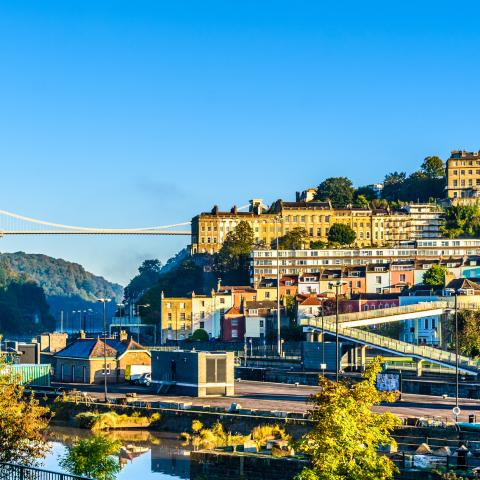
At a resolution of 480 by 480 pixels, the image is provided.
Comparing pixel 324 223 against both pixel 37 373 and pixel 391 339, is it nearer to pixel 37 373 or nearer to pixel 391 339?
pixel 391 339

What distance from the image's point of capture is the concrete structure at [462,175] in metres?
168

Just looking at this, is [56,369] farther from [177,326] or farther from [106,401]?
[177,326]

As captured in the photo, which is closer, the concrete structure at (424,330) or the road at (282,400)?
the road at (282,400)

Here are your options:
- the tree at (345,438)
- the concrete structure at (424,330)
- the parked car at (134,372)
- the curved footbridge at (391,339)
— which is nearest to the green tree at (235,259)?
the concrete structure at (424,330)

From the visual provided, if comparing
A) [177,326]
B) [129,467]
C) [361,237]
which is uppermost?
[361,237]

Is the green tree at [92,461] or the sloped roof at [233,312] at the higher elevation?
the sloped roof at [233,312]

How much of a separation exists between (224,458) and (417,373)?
101 feet

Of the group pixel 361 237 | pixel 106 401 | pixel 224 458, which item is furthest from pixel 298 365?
pixel 361 237

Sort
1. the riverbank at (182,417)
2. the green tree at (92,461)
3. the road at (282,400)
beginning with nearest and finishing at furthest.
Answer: the green tree at (92,461)
the riverbank at (182,417)
the road at (282,400)

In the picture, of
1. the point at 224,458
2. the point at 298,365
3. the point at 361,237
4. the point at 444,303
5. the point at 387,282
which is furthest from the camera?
the point at 361,237

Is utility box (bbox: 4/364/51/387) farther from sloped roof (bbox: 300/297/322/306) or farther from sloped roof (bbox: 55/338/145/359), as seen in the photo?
sloped roof (bbox: 300/297/322/306)

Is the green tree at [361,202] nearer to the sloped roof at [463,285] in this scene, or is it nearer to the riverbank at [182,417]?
the sloped roof at [463,285]

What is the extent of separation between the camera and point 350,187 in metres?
181

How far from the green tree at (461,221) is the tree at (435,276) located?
30576 millimetres
